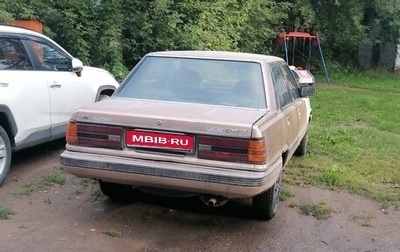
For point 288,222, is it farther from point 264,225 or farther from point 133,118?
point 133,118

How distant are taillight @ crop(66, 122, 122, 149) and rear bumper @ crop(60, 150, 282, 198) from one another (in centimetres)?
10

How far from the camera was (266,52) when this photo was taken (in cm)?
1794

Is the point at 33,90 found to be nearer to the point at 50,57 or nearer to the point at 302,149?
the point at 50,57

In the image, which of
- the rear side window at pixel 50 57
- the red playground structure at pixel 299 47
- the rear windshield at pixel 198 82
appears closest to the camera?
the rear windshield at pixel 198 82

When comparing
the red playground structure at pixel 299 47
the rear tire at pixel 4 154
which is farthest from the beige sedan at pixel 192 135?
the red playground structure at pixel 299 47

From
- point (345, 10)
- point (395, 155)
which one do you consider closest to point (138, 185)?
point (395, 155)

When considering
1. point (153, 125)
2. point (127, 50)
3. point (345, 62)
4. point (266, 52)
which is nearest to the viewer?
point (153, 125)

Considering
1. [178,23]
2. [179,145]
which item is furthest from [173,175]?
[178,23]

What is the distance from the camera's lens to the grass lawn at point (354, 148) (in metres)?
6.32

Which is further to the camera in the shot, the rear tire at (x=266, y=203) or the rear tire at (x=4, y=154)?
the rear tire at (x=4, y=154)

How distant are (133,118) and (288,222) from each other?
5.99 feet

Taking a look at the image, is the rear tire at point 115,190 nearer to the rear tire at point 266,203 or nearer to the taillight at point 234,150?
the rear tire at point 266,203

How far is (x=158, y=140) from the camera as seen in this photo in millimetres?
4273

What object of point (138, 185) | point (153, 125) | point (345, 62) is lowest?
point (345, 62)
